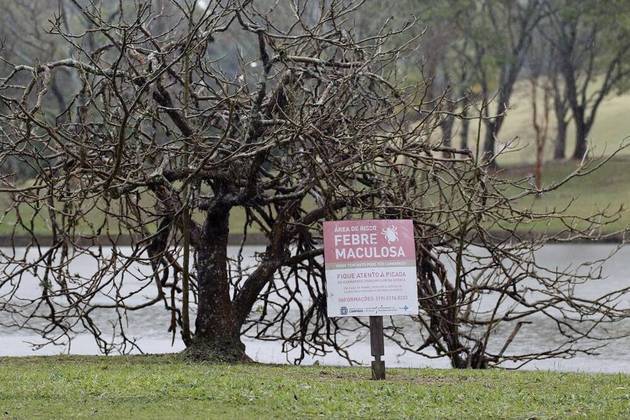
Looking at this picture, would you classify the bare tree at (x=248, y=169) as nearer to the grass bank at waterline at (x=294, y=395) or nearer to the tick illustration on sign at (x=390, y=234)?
the tick illustration on sign at (x=390, y=234)

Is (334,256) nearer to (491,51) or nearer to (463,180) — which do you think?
(463,180)

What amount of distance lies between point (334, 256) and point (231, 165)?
9.40 ft

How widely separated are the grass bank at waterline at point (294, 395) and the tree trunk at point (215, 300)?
174 centimetres

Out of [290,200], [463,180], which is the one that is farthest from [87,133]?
[463,180]

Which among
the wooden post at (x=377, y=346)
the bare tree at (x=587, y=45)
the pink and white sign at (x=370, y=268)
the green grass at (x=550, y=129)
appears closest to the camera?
the pink and white sign at (x=370, y=268)

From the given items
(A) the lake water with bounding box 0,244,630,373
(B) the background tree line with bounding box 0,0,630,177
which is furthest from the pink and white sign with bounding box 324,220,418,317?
(B) the background tree line with bounding box 0,0,630,177

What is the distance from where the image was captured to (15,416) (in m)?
8.38

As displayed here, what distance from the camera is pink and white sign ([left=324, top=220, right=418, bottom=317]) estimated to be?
10.6 meters

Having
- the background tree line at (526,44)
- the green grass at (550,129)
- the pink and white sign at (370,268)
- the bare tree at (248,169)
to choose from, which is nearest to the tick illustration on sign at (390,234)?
the pink and white sign at (370,268)

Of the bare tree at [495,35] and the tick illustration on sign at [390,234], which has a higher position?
the bare tree at [495,35]

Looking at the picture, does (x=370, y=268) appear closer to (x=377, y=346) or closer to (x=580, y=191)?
(x=377, y=346)

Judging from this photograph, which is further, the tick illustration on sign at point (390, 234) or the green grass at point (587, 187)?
the green grass at point (587, 187)

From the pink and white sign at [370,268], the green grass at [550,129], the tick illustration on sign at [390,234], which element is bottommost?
the pink and white sign at [370,268]

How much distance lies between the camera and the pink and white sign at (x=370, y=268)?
10.6 meters
